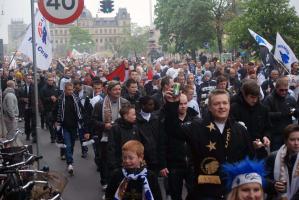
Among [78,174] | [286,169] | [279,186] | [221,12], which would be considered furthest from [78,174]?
[221,12]

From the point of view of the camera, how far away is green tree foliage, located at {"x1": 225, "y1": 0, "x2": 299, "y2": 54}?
21531 mm

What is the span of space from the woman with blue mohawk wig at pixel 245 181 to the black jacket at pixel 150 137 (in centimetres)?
300

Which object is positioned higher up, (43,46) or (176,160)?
(43,46)

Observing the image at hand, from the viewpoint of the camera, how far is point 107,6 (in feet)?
70.6

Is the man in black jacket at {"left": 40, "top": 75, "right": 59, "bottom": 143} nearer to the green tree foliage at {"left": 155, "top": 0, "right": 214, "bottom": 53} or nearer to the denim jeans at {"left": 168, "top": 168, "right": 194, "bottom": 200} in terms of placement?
the denim jeans at {"left": 168, "top": 168, "right": 194, "bottom": 200}

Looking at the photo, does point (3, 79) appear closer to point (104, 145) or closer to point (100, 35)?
point (104, 145)

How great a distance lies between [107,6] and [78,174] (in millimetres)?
12459

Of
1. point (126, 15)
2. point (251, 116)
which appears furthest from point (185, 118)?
point (126, 15)

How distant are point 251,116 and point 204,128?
1.50 meters

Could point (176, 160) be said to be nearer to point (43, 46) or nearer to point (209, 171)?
point (209, 171)

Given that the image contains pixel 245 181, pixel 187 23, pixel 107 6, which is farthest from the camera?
pixel 187 23

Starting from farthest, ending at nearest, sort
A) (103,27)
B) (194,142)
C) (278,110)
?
1. (103,27)
2. (278,110)
3. (194,142)

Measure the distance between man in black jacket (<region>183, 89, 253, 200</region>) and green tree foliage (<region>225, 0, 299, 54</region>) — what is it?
684 inches

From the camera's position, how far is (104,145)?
8234mm
